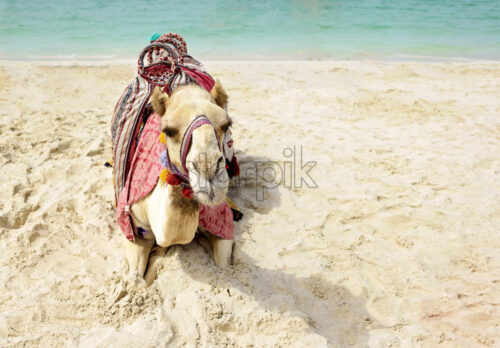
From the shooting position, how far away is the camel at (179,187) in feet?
5.73

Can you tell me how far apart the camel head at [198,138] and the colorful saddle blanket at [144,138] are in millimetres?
513

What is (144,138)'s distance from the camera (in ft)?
9.47

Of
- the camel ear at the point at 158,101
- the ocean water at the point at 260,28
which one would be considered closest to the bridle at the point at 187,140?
the camel ear at the point at 158,101

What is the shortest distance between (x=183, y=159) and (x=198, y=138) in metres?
0.17

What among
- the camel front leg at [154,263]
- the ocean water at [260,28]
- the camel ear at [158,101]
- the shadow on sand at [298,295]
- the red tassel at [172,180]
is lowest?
the shadow on sand at [298,295]

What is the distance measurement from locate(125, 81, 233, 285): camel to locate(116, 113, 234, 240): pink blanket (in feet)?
0.17

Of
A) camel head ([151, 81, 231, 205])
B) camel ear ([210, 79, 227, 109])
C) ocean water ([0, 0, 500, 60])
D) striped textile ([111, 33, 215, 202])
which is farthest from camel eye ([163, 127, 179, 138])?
ocean water ([0, 0, 500, 60])

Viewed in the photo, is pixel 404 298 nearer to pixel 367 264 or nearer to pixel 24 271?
pixel 367 264

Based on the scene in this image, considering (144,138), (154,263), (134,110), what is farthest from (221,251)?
(134,110)

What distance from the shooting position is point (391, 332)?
2.30 m

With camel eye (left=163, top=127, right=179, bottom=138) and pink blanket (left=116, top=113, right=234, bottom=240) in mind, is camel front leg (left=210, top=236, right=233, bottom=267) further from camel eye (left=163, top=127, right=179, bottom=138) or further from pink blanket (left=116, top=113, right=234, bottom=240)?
camel eye (left=163, top=127, right=179, bottom=138)

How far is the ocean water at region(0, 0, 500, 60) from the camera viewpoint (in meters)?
10.9

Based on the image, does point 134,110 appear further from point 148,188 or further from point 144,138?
point 148,188

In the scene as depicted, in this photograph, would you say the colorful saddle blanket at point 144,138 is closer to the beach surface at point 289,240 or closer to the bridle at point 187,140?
the beach surface at point 289,240
